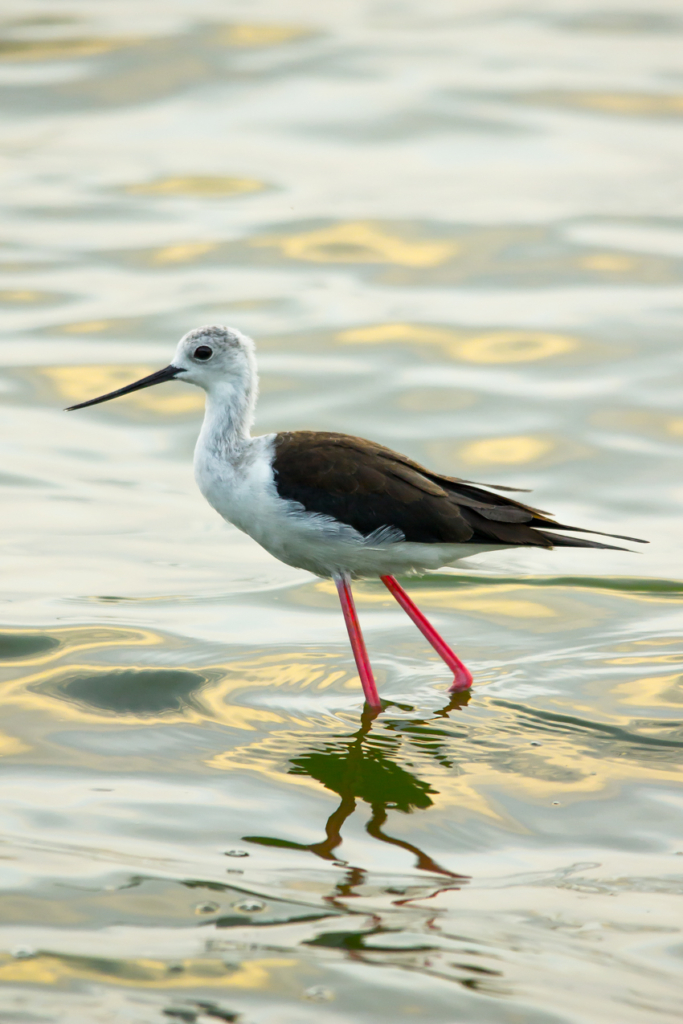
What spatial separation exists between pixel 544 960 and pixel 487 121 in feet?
43.9

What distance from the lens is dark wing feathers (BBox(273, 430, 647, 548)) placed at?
652 cm

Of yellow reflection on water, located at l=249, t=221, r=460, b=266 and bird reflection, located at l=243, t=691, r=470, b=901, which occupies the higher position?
yellow reflection on water, located at l=249, t=221, r=460, b=266

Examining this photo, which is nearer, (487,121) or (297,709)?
(297,709)

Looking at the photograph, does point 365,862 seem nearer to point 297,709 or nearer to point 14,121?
point 297,709

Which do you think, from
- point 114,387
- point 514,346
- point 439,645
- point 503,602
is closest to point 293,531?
Result: point 439,645

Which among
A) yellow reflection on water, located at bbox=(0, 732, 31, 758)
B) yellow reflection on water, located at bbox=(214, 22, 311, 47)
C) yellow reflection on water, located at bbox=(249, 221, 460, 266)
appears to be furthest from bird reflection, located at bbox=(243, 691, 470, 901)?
yellow reflection on water, located at bbox=(214, 22, 311, 47)

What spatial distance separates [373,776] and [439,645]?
113cm

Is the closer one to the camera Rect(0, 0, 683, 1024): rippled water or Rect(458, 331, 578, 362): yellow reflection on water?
Rect(0, 0, 683, 1024): rippled water

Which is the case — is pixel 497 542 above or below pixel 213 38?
below

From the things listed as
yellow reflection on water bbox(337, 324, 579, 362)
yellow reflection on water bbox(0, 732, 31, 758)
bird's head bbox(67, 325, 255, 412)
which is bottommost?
yellow reflection on water bbox(0, 732, 31, 758)

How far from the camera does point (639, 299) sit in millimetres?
12750

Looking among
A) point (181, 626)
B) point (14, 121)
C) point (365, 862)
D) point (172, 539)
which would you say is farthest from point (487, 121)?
point (365, 862)

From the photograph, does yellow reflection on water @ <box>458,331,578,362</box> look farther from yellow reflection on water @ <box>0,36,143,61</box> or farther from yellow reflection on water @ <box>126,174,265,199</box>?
yellow reflection on water @ <box>0,36,143,61</box>

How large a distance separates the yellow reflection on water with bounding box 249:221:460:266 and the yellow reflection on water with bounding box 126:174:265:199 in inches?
50.1
